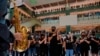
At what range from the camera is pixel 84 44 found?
783cm

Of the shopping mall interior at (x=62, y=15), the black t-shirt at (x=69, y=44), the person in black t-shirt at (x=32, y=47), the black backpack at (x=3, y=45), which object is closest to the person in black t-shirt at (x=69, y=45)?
the black t-shirt at (x=69, y=44)

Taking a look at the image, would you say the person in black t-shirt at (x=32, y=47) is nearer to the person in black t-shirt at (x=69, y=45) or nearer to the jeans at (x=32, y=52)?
the jeans at (x=32, y=52)

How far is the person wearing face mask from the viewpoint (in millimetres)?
7592

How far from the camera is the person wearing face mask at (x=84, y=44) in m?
7.59

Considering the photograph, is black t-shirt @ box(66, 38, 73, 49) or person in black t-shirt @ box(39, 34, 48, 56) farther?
black t-shirt @ box(66, 38, 73, 49)

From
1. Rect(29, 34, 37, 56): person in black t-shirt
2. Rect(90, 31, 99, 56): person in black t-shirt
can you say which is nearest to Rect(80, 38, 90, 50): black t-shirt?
Rect(90, 31, 99, 56): person in black t-shirt

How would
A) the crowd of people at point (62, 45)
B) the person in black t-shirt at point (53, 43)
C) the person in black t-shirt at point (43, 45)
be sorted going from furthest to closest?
the person in black t-shirt at point (43, 45) → the crowd of people at point (62, 45) → the person in black t-shirt at point (53, 43)

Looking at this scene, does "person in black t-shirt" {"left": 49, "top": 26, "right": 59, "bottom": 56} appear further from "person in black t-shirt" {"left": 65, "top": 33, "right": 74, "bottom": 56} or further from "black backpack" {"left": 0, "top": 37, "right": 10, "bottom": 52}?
"black backpack" {"left": 0, "top": 37, "right": 10, "bottom": 52}

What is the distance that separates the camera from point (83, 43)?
308 inches

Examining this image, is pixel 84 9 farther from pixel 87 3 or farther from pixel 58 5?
pixel 58 5

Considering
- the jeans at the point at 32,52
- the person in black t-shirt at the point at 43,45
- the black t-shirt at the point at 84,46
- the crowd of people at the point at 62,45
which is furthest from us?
the jeans at the point at 32,52

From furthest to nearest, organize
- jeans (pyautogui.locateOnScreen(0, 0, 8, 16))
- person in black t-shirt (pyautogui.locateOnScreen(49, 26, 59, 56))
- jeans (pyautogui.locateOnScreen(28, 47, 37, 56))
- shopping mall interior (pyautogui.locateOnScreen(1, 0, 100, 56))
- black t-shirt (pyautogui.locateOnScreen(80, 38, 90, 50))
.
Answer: shopping mall interior (pyautogui.locateOnScreen(1, 0, 100, 56)) → jeans (pyautogui.locateOnScreen(28, 47, 37, 56)) → black t-shirt (pyautogui.locateOnScreen(80, 38, 90, 50)) → person in black t-shirt (pyautogui.locateOnScreen(49, 26, 59, 56)) → jeans (pyautogui.locateOnScreen(0, 0, 8, 16))

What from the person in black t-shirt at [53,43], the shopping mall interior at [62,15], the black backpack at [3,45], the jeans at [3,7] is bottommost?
the shopping mall interior at [62,15]

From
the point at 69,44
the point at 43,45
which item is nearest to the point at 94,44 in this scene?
the point at 69,44
